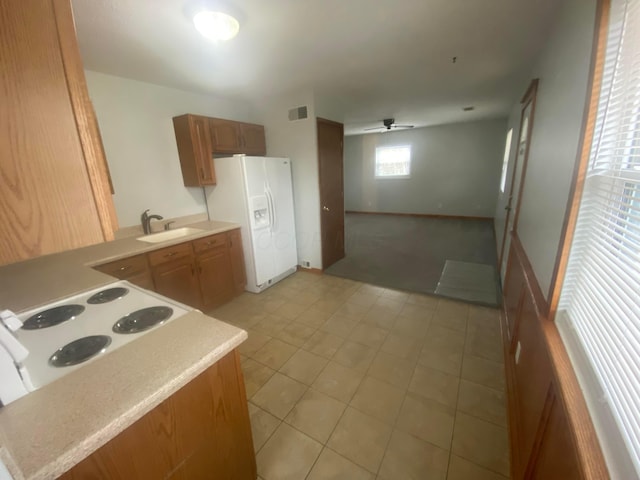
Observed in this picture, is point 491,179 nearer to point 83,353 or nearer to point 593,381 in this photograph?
point 593,381

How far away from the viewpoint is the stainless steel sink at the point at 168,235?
277 centimetres

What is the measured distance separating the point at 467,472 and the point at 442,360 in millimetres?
820

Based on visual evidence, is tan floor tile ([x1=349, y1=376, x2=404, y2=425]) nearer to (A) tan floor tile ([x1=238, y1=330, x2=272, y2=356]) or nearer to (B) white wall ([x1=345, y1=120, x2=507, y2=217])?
(A) tan floor tile ([x1=238, y1=330, x2=272, y2=356])

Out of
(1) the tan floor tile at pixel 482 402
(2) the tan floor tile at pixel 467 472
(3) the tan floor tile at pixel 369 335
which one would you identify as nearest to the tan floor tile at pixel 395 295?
(3) the tan floor tile at pixel 369 335

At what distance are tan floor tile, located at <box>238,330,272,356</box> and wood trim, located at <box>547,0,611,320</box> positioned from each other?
209cm

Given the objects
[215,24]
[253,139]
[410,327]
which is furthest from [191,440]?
[253,139]

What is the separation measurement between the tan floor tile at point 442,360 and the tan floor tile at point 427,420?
0.34 metres

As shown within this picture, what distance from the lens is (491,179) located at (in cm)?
634

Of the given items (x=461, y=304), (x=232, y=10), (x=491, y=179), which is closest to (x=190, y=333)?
(x=232, y=10)

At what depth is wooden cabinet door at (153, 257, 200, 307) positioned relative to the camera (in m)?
2.42

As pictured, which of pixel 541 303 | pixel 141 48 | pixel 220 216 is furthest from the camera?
pixel 220 216

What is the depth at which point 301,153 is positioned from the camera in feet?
11.7

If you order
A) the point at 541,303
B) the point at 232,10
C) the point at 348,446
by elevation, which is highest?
the point at 232,10

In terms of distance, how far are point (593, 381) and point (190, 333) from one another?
1.40m
